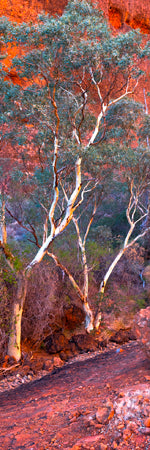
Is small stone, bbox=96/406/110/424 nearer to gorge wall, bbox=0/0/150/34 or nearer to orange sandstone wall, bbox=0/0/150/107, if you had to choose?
orange sandstone wall, bbox=0/0/150/107

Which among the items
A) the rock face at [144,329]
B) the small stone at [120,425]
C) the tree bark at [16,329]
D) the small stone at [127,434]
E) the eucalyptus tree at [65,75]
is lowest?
the small stone at [127,434]

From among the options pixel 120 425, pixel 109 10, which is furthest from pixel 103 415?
pixel 109 10

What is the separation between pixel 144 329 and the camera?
14.8ft

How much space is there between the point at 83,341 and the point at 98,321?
1.18 metres

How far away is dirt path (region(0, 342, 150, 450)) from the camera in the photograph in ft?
10.9

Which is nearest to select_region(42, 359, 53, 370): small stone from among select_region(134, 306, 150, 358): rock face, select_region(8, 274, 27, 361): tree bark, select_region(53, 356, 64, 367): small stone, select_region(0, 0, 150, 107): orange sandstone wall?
select_region(53, 356, 64, 367): small stone

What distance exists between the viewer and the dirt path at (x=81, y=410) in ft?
10.9

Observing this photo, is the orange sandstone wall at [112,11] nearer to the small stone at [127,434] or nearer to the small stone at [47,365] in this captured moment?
the small stone at [47,365]

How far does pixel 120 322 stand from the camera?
39.6ft

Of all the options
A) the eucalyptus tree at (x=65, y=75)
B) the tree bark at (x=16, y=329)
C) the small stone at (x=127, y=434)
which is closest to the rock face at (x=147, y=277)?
the eucalyptus tree at (x=65, y=75)

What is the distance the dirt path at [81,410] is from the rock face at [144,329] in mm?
466

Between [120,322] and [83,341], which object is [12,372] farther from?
[120,322]

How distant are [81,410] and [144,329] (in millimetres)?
1652

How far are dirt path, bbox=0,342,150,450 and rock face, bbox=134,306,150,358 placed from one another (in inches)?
18.3
